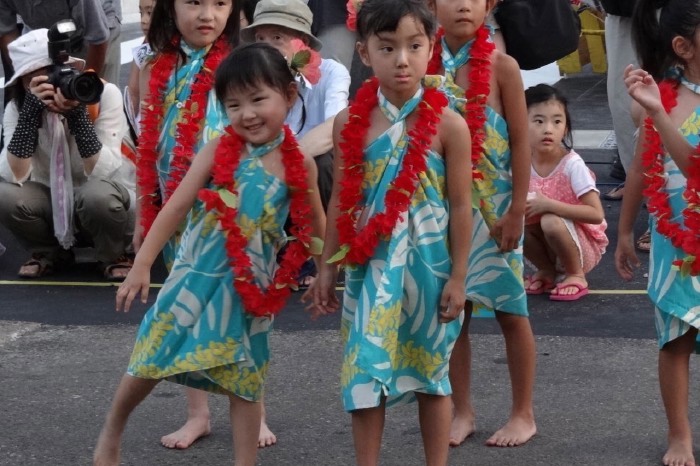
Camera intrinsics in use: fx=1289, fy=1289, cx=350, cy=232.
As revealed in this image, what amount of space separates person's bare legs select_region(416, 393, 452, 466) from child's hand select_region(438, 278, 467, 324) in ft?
0.81

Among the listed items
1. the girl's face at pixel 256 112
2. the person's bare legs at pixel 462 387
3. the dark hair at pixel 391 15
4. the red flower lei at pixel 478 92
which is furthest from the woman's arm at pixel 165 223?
the person's bare legs at pixel 462 387

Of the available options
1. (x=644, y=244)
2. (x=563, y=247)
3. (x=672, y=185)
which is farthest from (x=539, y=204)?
(x=672, y=185)

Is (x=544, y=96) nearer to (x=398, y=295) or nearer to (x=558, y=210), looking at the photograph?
(x=558, y=210)

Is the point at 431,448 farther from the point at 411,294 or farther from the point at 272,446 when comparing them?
the point at 272,446

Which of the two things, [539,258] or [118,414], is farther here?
[539,258]

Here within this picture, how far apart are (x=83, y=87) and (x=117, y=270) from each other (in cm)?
Result: 111

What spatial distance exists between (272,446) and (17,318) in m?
2.12

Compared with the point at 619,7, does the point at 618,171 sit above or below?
below

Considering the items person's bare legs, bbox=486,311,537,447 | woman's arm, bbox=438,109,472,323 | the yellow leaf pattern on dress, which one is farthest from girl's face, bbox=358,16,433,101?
person's bare legs, bbox=486,311,537,447

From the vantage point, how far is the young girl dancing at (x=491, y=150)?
13.2 feet

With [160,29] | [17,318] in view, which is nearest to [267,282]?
[160,29]

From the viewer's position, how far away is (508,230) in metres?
4.11

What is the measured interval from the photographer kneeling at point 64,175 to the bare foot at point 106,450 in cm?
265

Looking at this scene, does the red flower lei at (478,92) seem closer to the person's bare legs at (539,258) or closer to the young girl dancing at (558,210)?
the young girl dancing at (558,210)
